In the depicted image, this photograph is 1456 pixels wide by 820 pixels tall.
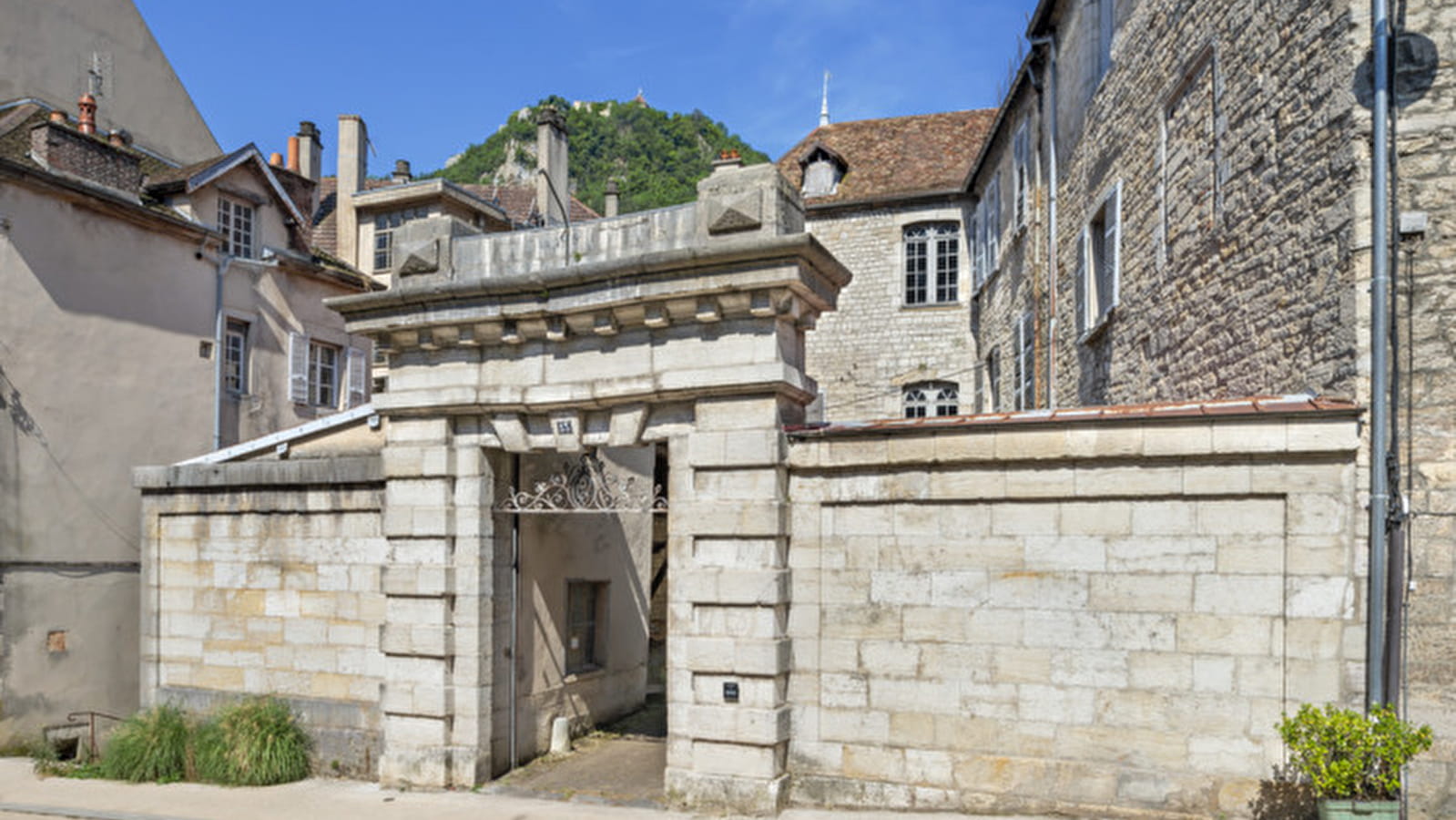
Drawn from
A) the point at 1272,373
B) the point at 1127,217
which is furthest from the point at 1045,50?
the point at 1272,373

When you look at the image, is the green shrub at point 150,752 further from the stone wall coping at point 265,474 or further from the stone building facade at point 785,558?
the stone wall coping at point 265,474

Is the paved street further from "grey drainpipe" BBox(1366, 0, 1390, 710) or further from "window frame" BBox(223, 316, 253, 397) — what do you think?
"window frame" BBox(223, 316, 253, 397)

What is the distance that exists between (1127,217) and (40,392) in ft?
40.4

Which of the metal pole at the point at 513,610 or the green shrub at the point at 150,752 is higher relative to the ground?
the metal pole at the point at 513,610

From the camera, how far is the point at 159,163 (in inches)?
641

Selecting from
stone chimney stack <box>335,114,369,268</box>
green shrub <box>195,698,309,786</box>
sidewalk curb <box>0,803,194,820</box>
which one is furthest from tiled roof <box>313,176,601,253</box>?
sidewalk curb <box>0,803,194,820</box>

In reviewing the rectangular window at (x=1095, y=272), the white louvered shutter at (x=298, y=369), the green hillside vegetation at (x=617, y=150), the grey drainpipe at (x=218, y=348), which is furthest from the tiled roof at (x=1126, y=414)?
the green hillside vegetation at (x=617, y=150)

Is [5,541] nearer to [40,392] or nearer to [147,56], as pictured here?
[40,392]

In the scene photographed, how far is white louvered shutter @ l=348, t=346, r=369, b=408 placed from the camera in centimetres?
1734

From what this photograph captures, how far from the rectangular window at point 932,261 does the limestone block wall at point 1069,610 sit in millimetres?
13780

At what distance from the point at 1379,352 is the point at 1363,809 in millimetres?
2697

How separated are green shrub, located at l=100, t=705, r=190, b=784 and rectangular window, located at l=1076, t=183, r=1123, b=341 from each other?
10.4 m

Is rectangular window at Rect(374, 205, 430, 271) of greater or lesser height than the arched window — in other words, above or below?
above

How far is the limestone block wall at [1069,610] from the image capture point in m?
6.46
